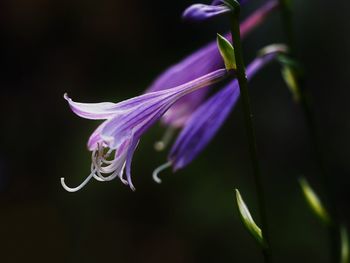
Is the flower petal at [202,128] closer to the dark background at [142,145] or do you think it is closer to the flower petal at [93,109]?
the flower petal at [93,109]

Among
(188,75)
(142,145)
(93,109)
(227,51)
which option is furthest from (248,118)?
(142,145)

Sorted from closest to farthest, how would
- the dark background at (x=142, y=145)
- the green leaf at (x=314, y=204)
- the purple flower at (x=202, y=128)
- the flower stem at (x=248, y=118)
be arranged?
the flower stem at (x=248, y=118), the purple flower at (x=202, y=128), the green leaf at (x=314, y=204), the dark background at (x=142, y=145)

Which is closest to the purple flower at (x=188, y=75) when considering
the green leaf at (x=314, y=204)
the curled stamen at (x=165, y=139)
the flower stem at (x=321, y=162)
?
the curled stamen at (x=165, y=139)

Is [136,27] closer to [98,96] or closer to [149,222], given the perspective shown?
[98,96]

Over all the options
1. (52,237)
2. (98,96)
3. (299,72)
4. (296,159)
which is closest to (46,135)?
(98,96)

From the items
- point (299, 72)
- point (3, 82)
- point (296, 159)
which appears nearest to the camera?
point (299, 72)

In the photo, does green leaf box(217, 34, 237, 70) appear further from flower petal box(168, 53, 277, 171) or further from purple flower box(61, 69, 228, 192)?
flower petal box(168, 53, 277, 171)
